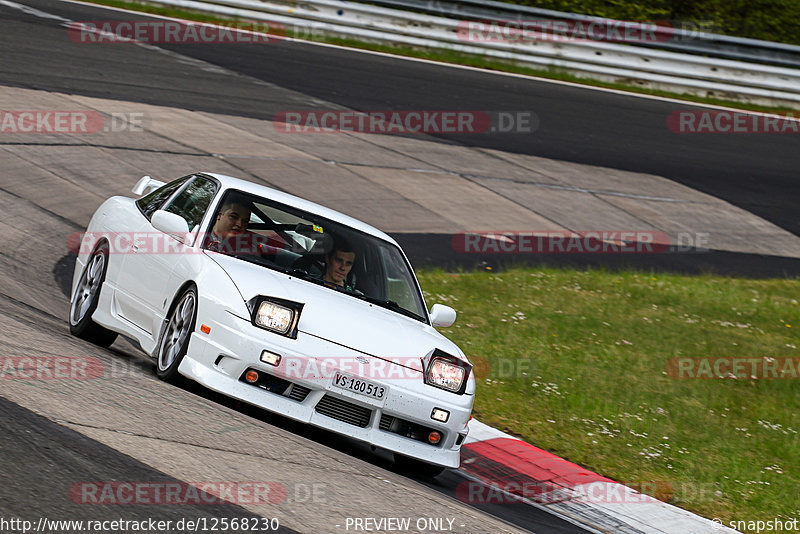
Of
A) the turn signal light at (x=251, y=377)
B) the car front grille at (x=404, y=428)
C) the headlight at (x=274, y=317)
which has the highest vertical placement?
the headlight at (x=274, y=317)

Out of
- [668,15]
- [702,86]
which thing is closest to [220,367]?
[702,86]

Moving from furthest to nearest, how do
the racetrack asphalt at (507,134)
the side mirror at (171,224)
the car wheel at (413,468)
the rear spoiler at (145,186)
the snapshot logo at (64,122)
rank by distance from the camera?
the racetrack asphalt at (507,134) < the snapshot logo at (64,122) < the rear spoiler at (145,186) < the side mirror at (171,224) < the car wheel at (413,468)

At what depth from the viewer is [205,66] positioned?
19547 mm

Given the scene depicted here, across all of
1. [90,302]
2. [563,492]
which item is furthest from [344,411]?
[90,302]

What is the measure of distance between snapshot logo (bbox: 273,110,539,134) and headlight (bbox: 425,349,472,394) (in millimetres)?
11274

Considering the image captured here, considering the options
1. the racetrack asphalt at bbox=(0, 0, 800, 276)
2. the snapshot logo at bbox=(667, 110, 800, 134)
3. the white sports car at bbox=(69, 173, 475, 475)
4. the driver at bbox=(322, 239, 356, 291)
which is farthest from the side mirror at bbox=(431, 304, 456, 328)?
the snapshot logo at bbox=(667, 110, 800, 134)

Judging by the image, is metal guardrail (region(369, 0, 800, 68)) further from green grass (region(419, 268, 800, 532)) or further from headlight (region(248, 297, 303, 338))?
headlight (region(248, 297, 303, 338))

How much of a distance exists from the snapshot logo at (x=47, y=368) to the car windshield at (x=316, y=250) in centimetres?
114

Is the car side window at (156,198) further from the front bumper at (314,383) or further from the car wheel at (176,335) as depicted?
the front bumper at (314,383)

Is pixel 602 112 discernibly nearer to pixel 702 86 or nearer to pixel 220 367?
pixel 702 86

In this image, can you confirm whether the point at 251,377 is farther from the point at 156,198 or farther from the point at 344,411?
the point at 156,198

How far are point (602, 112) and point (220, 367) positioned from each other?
16.3 metres

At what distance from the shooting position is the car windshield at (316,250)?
6926 millimetres

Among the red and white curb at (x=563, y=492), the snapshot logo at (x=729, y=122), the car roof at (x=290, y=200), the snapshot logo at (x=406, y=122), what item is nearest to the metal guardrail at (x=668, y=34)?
the snapshot logo at (x=729, y=122)
